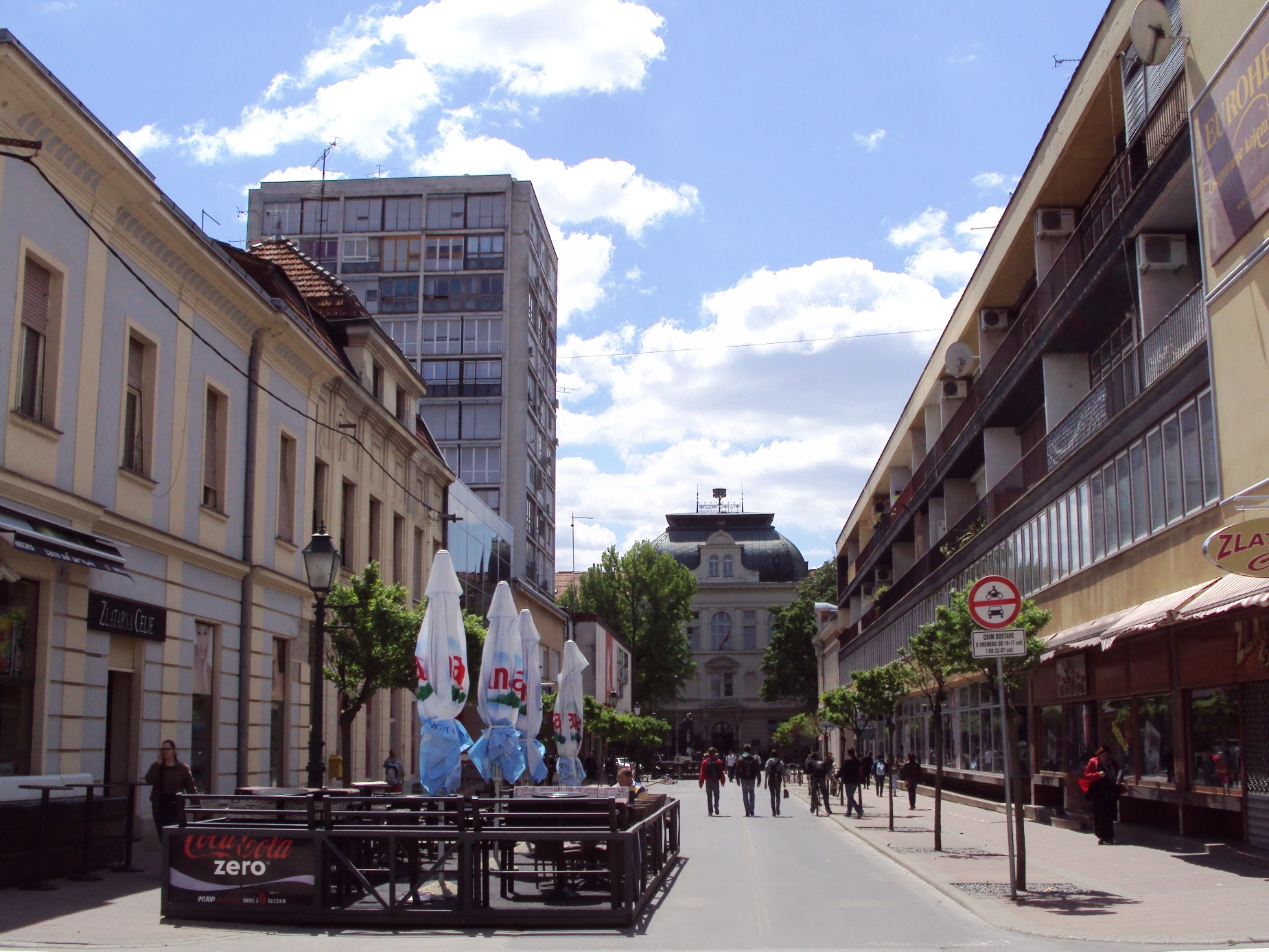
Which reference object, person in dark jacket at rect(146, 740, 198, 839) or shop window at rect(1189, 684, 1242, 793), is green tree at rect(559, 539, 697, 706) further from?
person in dark jacket at rect(146, 740, 198, 839)

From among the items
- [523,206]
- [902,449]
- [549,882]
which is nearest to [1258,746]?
[549,882]

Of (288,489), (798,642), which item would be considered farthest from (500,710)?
(798,642)

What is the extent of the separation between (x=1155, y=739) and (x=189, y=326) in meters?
16.3

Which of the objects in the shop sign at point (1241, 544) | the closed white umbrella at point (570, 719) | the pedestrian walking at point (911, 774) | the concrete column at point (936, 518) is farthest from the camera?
the concrete column at point (936, 518)

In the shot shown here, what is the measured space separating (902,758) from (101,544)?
41.1m

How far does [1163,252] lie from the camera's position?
60.3 ft

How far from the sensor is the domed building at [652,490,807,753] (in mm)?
106062

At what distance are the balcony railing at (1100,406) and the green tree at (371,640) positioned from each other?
11.7 meters

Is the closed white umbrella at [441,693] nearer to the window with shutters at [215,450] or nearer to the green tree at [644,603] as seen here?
the window with shutters at [215,450]

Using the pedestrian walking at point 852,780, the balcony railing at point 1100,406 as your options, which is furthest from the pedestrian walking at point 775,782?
the balcony railing at point 1100,406

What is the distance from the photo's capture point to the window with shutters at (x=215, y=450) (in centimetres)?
1998

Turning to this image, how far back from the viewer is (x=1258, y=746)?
1551cm

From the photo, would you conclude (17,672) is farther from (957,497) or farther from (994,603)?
(957,497)

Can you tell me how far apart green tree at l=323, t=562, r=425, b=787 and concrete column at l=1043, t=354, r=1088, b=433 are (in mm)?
13207
